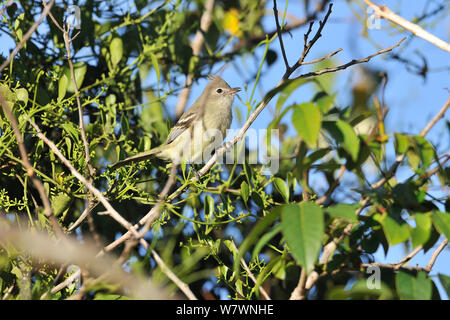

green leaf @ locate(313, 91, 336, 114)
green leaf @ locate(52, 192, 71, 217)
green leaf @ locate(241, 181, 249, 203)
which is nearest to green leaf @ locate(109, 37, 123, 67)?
green leaf @ locate(52, 192, 71, 217)

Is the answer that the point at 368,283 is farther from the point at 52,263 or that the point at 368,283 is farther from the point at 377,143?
the point at 52,263

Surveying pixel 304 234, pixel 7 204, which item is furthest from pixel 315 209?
pixel 7 204

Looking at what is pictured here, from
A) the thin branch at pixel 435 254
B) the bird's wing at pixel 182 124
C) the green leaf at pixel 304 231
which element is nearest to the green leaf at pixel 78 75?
the bird's wing at pixel 182 124

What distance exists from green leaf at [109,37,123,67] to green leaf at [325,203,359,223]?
7.68 feet

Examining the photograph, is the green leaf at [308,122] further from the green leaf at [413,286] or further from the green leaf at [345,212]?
the green leaf at [413,286]

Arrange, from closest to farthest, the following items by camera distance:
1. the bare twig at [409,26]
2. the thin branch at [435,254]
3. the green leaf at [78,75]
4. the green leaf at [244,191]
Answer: the thin branch at [435,254] < the green leaf at [244,191] < the bare twig at [409,26] < the green leaf at [78,75]

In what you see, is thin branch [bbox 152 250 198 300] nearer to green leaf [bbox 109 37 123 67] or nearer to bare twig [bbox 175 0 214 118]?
green leaf [bbox 109 37 123 67]

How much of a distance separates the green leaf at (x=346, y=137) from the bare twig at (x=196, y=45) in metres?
2.43

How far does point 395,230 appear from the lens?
1.59 metres

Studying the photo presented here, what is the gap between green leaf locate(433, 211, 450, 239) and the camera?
159 centimetres

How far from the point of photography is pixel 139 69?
12.7 ft

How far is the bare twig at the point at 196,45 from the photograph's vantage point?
403cm
